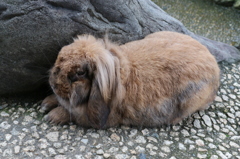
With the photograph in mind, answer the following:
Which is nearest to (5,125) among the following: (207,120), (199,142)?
(199,142)

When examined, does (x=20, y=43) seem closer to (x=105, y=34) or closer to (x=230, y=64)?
(x=105, y=34)

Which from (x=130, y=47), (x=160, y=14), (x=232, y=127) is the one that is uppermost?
(x=160, y=14)

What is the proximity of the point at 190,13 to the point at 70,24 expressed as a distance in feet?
13.8

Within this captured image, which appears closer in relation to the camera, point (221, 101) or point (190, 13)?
point (221, 101)

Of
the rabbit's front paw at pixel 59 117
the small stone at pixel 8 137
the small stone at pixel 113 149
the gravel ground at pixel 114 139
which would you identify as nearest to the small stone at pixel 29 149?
the gravel ground at pixel 114 139

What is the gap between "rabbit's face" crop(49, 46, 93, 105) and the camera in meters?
3.04

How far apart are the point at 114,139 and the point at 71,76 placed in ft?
3.11

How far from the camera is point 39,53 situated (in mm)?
3547

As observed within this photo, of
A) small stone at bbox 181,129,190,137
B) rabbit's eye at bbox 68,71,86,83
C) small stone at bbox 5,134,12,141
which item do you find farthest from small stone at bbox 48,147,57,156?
small stone at bbox 181,129,190,137

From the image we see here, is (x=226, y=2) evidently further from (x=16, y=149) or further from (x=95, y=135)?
(x=16, y=149)

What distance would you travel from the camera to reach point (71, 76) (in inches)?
120

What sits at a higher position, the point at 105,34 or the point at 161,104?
the point at 105,34

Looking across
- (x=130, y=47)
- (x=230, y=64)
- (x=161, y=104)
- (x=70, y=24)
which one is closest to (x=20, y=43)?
(x=70, y=24)

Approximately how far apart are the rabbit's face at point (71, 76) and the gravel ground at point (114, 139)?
541 mm
